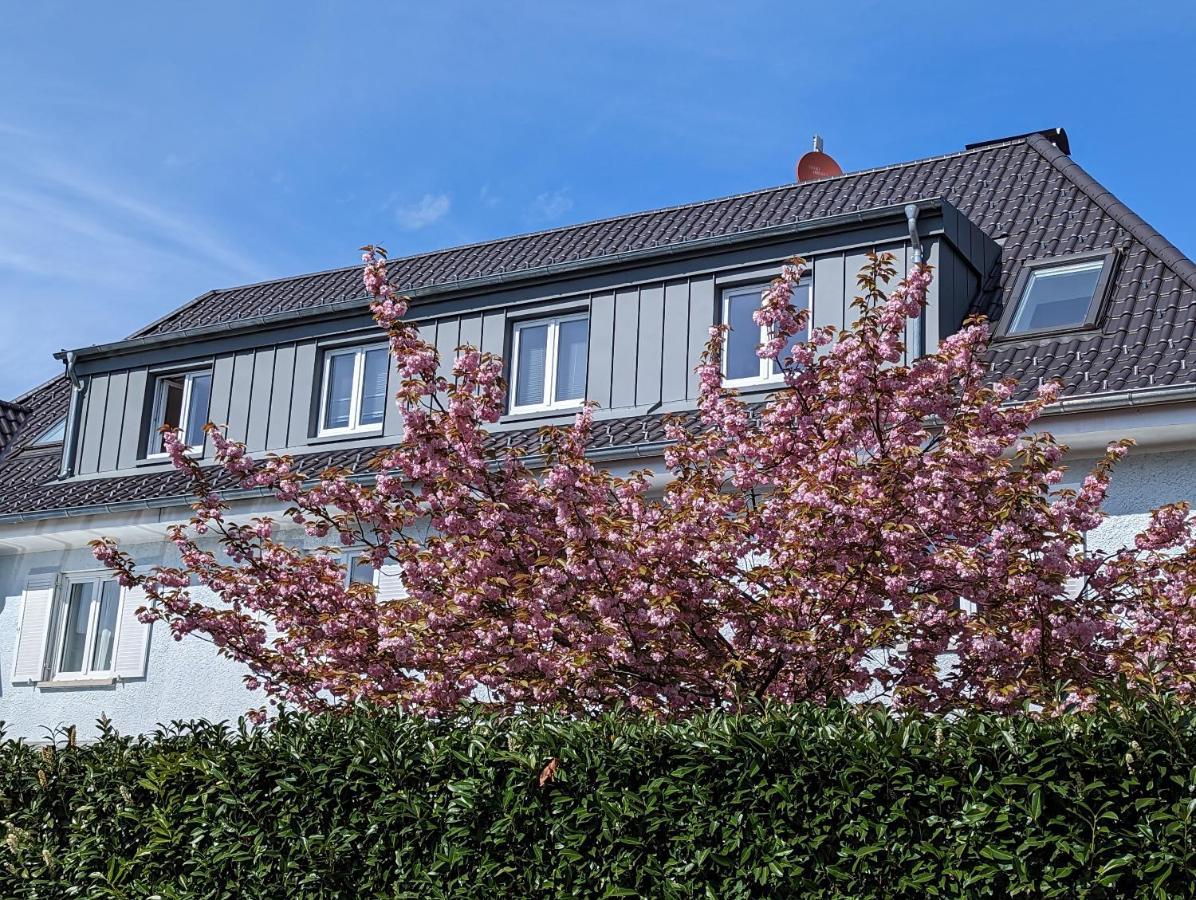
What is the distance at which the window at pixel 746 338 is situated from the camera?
42.6 ft

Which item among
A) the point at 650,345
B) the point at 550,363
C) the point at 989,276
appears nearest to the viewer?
the point at 989,276

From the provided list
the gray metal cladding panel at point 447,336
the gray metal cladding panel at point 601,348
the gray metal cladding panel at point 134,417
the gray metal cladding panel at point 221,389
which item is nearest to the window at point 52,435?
the gray metal cladding panel at point 134,417

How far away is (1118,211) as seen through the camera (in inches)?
531

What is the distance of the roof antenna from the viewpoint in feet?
60.8

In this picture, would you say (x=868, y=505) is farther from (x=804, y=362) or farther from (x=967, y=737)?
(x=967, y=737)

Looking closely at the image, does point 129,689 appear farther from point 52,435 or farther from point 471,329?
point 471,329

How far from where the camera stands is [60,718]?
15.7 m

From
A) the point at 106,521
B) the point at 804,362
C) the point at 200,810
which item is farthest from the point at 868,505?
the point at 106,521

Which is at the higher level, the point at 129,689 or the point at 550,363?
the point at 550,363

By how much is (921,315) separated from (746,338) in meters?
1.63

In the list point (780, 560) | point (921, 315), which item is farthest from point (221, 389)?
point (780, 560)

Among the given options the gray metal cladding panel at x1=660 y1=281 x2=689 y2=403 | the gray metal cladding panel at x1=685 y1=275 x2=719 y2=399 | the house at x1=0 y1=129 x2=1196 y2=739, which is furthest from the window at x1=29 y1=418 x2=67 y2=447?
the gray metal cladding panel at x1=685 y1=275 x2=719 y2=399

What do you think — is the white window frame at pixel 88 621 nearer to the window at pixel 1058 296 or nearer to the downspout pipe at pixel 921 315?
the downspout pipe at pixel 921 315

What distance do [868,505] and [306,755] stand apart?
303 cm
